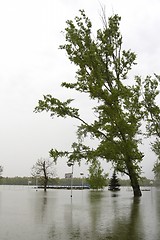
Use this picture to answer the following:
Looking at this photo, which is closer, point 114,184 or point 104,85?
point 104,85

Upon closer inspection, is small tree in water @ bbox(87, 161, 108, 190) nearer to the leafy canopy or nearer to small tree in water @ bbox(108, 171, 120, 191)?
small tree in water @ bbox(108, 171, 120, 191)

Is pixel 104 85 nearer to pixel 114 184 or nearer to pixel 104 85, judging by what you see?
pixel 104 85

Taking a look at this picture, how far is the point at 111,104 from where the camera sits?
14578 millimetres

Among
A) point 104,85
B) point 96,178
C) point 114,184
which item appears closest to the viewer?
point 104,85

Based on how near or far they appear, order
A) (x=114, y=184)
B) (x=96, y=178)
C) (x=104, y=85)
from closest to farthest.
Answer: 1. (x=104, y=85)
2. (x=96, y=178)
3. (x=114, y=184)

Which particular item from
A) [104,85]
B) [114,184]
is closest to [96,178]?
[114,184]

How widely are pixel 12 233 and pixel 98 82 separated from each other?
963 centimetres

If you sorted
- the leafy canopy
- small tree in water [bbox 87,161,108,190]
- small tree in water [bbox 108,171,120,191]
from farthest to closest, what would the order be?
small tree in water [bbox 108,171,120,191] → small tree in water [bbox 87,161,108,190] → the leafy canopy

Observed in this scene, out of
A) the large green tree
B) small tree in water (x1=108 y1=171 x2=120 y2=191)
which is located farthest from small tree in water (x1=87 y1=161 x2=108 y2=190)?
the large green tree

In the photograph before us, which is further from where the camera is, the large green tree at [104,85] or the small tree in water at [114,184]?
the small tree in water at [114,184]

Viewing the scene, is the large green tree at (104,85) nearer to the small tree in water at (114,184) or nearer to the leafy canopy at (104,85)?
the leafy canopy at (104,85)

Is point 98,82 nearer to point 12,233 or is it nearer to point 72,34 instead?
point 72,34

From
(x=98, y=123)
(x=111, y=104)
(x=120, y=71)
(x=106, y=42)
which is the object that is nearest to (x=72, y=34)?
(x=106, y=42)

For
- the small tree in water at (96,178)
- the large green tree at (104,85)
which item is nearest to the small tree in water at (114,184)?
the small tree in water at (96,178)
